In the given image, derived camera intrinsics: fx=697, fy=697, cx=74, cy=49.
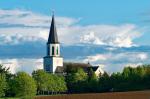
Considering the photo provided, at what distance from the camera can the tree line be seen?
13162cm

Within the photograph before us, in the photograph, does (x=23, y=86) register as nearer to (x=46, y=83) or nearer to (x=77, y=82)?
(x=46, y=83)

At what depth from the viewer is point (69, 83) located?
189m

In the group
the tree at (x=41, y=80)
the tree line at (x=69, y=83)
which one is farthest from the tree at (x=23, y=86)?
A: the tree at (x=41, y=80)

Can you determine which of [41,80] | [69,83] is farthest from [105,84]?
→ [69,83]

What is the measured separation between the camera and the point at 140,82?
143m

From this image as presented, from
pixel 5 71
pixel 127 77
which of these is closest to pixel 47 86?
pixel 5 71

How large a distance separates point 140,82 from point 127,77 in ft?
27.2

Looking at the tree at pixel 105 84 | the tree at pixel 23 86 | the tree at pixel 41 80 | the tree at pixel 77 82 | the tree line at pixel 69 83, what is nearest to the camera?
the tree at pixel 23 86

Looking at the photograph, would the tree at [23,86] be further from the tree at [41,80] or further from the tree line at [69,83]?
the tree at [41,80]

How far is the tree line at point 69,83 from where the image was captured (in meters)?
132

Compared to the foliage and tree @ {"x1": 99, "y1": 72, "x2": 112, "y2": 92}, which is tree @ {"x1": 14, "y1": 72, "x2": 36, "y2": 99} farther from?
the foliage

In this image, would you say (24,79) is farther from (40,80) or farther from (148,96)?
(148,96)

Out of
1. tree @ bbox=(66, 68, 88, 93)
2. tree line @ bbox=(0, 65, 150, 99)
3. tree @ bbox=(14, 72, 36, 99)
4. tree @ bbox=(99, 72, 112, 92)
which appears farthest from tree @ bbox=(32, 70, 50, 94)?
tree @ bbox=(14, 72, 36, 99)

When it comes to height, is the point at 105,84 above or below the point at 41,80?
below
